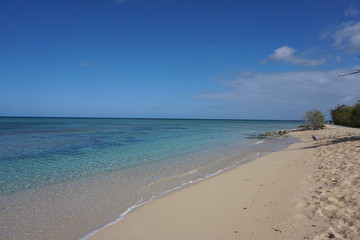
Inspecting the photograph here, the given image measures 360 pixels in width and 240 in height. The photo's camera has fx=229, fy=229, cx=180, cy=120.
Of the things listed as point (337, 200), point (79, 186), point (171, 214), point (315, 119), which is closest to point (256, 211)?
point (337, 200)

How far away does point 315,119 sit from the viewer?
34.2 meters

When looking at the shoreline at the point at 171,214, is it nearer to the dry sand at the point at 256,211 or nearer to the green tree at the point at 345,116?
the dry sand at the point at 256,211

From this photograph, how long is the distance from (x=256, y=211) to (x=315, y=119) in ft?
113

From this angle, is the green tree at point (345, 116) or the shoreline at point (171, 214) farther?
the green tree at point (345, 116)

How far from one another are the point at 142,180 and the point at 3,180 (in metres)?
5.13

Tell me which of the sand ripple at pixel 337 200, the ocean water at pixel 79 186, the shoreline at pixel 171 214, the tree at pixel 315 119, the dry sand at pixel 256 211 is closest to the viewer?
the sand ripple at pixel 337 200

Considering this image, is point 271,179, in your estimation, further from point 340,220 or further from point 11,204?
point 11,204

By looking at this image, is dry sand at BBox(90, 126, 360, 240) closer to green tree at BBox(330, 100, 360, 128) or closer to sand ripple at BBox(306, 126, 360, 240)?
sand ripple at BBox(306, 126, 360, 240)

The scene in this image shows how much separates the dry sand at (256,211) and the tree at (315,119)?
29.8 m

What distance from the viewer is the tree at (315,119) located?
34.0 metres

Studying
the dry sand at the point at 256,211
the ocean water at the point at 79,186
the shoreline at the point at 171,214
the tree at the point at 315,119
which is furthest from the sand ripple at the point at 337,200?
the tree at the point at 315,119

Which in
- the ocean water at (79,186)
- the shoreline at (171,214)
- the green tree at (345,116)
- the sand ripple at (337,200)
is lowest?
the ocean water at (79,186)

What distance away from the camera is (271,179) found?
26.7 feet

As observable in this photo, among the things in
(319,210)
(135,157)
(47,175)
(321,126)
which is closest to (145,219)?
(319,210)
